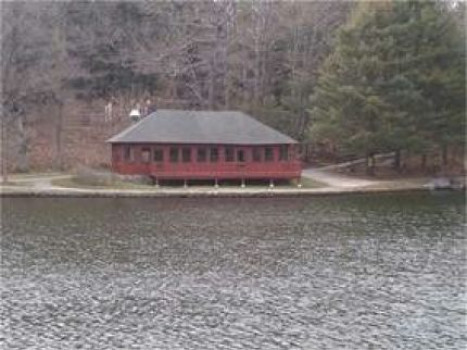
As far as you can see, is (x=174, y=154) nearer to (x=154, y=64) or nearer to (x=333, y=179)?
(x=333, y=179)

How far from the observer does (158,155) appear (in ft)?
169

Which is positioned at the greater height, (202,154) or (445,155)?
(202,154)

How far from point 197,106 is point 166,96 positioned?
3.28 m

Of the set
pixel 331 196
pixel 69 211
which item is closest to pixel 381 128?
pixel 331 196

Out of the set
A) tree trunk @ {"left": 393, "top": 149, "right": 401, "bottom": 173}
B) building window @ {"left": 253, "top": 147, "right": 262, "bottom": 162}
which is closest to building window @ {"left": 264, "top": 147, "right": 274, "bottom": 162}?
building window @ {"left": 253, "top": 147, "right": 262, "bottom": 162}

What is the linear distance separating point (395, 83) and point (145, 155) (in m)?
17.0

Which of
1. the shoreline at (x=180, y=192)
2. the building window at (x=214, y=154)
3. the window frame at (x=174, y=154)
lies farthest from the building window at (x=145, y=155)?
the shoreline at (x=180, y=192)

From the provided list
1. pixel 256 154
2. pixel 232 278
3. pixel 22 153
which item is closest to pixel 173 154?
pixel 256 154

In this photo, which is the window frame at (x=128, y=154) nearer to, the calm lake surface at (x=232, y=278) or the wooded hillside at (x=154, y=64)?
the wooded hillside at (x=154, y=64)

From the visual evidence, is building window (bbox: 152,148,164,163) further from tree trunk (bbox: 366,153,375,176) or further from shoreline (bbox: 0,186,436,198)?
tree trunk (bbox: 366,153,375,176)

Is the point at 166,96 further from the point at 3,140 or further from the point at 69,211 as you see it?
the point at 69,211

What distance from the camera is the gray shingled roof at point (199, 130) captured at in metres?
51.5

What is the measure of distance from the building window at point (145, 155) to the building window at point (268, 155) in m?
7.35

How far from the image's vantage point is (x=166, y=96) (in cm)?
7031
